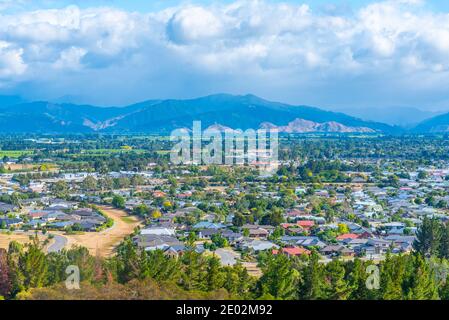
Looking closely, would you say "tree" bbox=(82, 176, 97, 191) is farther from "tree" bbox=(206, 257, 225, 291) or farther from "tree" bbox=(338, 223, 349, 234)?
"tree" bbox=(206, 257, 225, 291)

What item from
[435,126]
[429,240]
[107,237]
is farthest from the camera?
[435,126]

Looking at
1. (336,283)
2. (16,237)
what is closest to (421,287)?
(336,283)

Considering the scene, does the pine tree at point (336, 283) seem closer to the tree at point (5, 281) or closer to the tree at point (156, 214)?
the tree at point (5, 281)

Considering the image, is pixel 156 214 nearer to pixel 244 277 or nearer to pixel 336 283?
pixel 244 277

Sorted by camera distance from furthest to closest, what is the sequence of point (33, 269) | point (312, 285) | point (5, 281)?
1. point (33, 269)
2. point (5, 281)
3. point (312, 285)

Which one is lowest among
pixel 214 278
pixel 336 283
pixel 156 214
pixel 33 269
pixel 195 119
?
pixel 156 214

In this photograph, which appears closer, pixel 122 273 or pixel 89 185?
pixel 122 273

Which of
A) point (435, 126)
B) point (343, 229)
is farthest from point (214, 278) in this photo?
point (435, 126)

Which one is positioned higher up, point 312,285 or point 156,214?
point 312,285
